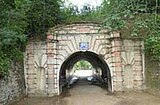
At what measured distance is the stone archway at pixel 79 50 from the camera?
49.0ft

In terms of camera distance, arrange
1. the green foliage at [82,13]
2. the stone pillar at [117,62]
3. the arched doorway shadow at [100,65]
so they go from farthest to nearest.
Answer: the green foliage at [82,13] < the arched doorway shadow at [100,65] < the stone pillar at [117,62]

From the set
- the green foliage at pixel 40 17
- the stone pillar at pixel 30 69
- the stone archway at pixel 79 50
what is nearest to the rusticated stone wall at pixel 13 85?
the stone pillar at pixel 30 69

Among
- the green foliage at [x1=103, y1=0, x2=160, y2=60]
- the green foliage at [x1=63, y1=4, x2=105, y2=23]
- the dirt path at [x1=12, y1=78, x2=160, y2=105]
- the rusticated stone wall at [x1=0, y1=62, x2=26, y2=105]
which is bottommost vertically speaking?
the dirt path at [x1=12, y1=78, x2=160, y2=105]

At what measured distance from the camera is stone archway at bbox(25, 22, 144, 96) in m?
14.9

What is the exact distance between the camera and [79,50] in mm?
15305

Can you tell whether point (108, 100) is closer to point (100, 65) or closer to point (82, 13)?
point (82, 13)

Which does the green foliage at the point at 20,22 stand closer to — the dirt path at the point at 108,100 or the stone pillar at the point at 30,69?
the stone pillar at the point at 30,69

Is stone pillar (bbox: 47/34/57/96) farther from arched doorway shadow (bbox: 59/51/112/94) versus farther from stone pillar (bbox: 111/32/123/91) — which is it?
stone pillar (bbox: 111/32/123/91)

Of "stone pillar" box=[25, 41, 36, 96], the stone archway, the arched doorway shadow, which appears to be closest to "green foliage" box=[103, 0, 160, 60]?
the stone archway

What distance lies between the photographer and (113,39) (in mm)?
14898

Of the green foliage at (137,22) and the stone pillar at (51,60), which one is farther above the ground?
the green foliage at (137,22)

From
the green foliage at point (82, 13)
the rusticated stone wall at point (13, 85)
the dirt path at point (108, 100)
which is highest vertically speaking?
the green foliage at point (82, 13)

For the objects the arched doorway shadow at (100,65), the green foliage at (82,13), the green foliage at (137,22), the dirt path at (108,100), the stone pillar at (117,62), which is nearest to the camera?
the dirt path at (108,100)

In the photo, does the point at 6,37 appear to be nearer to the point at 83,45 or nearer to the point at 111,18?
the point at 111,18
